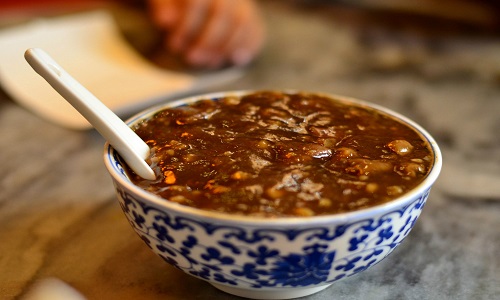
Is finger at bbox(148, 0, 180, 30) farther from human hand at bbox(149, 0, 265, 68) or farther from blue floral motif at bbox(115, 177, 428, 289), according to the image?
Result: blue floral motif at bbox(115, 177, 428, 289)

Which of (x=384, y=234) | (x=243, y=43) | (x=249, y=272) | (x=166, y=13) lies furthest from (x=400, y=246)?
(x=166, y=13)

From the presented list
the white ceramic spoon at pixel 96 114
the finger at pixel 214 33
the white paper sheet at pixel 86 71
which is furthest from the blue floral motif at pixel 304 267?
the finger at pixel 214 33

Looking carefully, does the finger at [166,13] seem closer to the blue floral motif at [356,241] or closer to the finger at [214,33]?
the finger at [214,33]

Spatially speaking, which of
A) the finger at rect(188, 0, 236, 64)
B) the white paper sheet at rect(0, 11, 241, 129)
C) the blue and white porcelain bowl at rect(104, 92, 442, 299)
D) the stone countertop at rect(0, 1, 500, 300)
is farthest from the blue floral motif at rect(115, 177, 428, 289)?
the finger at rect(188, 0, 236, 64)

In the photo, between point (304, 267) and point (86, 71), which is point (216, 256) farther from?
point (86, 71)

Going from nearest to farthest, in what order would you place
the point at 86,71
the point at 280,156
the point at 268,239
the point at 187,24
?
the point at 268,239 → the point at 280,156 → the point at 86,71 → the point at 187,24

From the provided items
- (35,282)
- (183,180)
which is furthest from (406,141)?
(35,282)

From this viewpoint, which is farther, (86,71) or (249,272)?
(86,71)
